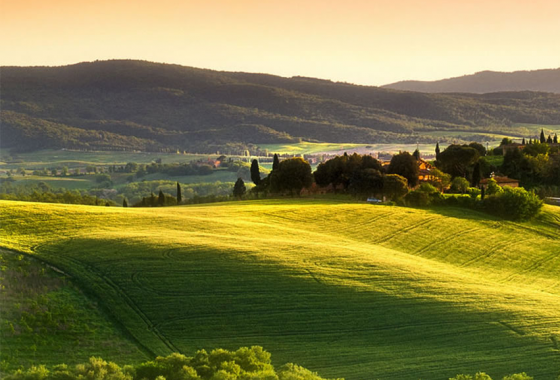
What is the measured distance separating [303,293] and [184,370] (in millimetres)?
12151

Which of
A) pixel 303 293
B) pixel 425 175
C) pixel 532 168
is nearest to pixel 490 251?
pixel 303 293

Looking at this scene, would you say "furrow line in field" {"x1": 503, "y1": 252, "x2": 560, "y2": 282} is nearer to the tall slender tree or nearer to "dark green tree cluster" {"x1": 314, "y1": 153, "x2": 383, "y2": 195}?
"dark green tree cluster" {"x1": 314, "y1": 153, "x2": 383, "y2": 195}

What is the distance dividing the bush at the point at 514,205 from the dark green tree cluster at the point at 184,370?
52.4m

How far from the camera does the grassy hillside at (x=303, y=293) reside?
3084 centimetres

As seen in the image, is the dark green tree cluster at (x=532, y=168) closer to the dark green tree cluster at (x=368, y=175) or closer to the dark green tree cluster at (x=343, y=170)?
the dark green tree cluster at (x=368, y=175)

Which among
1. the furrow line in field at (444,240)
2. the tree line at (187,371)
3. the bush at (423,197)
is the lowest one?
the furrow line in field at (444,240)

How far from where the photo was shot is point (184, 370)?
2514 cm

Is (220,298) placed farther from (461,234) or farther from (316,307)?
(461,234)

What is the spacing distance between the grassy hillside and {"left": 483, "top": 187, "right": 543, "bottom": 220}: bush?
60.1 ft

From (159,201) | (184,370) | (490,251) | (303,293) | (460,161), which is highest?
(460,161)

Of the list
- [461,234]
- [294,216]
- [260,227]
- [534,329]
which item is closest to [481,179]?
[461,234]

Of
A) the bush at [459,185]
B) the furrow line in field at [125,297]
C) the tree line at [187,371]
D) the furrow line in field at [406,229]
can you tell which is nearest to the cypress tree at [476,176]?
the bush at [459,185]

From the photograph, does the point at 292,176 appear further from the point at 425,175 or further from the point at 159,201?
the point at 425,175

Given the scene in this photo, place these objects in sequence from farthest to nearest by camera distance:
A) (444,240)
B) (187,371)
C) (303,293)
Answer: (444,240), (303,293), (187,371)
